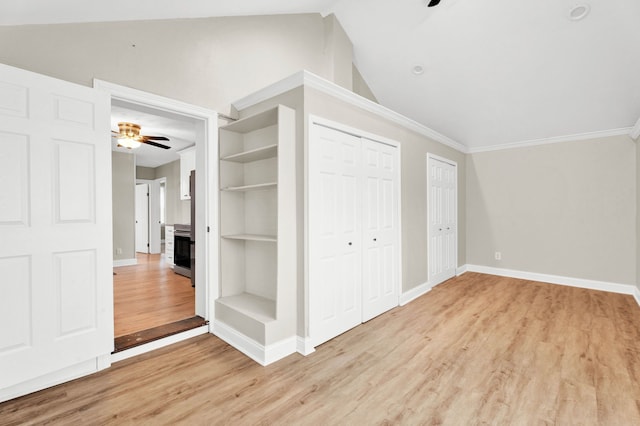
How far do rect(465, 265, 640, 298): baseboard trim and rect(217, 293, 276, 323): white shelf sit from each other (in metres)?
4.42

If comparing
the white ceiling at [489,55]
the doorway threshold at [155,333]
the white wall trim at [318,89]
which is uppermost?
the white ceiling at [489,55]

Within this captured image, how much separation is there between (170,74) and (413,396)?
316cm

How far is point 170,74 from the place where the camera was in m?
2.62

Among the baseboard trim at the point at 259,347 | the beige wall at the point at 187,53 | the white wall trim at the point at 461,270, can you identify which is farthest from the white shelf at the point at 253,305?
the white wall trim at the point at 461,270

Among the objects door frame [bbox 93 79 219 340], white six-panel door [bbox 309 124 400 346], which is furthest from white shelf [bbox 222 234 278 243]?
white six-panel door [bbox 309 124 400 346]

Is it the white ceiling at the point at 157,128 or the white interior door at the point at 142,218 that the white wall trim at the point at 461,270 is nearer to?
the white ceiling at the point at 157,128

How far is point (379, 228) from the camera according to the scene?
132 inches

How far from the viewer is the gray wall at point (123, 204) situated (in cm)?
631

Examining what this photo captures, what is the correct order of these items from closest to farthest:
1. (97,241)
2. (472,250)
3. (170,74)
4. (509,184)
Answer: (97,241) < (170,74) < (509,184) < (472,250)

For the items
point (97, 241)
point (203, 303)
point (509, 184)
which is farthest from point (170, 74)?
point (509, 184)

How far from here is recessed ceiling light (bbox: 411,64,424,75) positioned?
405cm

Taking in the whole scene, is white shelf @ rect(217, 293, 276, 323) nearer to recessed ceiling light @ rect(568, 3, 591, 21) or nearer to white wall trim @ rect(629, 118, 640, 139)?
recessed ceiling light @ rect(568, 3, 591, 21)

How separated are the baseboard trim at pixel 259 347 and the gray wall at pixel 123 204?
498 cm

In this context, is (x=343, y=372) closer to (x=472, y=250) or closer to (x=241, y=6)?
(x=241, y=6)
